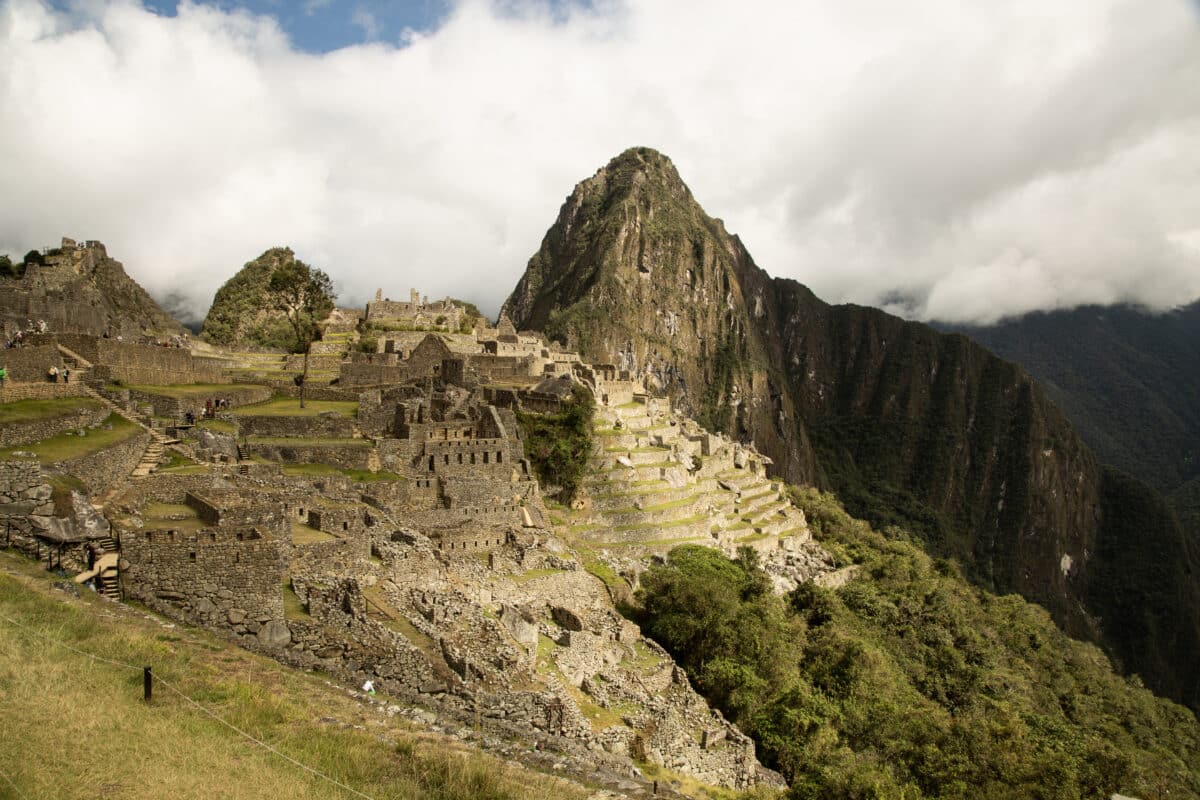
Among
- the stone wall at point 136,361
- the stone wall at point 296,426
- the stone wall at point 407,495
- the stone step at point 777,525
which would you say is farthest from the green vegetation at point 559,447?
the stone step at point 777,525

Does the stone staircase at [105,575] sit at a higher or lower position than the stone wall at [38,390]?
lower

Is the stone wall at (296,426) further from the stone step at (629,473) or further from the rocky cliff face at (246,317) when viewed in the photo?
the rocky cliff face at (246,317)

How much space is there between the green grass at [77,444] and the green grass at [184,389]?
5.24 m

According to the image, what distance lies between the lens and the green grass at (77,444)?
15366 millimetres

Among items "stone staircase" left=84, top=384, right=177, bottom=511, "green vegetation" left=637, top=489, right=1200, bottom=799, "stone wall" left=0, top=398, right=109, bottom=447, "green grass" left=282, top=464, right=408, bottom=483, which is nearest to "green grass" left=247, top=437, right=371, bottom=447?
"green grass" left=282, top=464, right=408, bottom=483

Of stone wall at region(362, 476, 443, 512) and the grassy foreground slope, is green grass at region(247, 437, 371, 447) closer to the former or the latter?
stone wall at region(362, 476, 443, 512)

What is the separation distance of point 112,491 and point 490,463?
12.9 meters

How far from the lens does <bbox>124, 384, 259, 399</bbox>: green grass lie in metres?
24.9

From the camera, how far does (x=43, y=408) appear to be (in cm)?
1869

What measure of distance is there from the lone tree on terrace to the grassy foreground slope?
25.5m

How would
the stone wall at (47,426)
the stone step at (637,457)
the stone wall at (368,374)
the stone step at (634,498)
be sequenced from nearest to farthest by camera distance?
the stone wall at (47,426) < the stone wall at (368,374) < the stone step at (634,498) < the stone step at (637,457)

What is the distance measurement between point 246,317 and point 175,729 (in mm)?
49462

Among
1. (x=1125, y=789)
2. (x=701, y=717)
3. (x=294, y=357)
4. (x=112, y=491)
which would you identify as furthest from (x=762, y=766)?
(x=294, y=357)

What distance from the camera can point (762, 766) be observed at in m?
19.6
